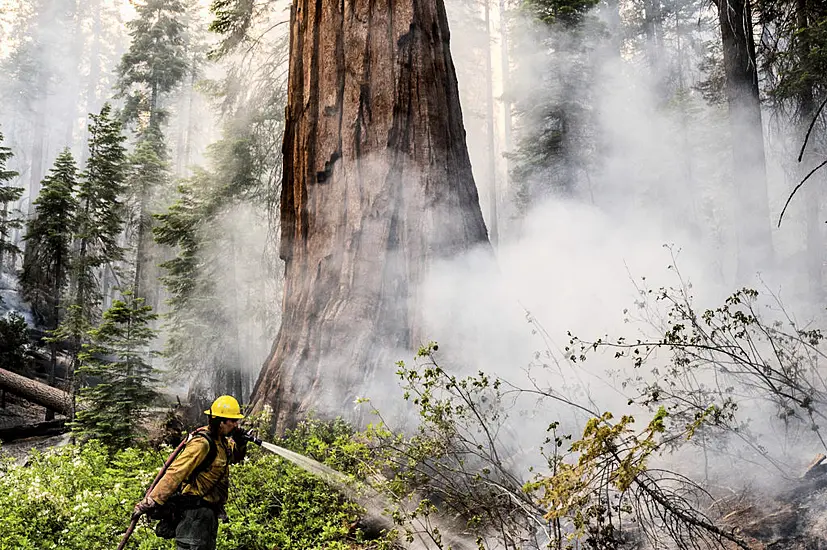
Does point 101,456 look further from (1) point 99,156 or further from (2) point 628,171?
(2) point 628,171

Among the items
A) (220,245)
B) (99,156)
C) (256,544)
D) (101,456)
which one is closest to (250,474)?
(256,544)

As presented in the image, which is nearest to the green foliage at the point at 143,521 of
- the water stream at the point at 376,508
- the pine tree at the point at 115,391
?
the water stream at the point at 376,508

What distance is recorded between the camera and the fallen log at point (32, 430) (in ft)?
40.3

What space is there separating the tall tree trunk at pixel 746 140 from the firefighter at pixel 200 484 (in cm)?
787

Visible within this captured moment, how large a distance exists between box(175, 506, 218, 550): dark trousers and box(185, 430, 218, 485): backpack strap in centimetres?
24

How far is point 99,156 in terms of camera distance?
1529 centimetres

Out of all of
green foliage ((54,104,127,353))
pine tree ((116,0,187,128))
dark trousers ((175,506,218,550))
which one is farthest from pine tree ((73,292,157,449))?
pine tree ((116,0,187,128))

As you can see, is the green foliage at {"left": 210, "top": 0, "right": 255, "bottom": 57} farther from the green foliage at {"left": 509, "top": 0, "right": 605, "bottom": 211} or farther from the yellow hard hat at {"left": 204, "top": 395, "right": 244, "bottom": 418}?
the green foliage at {"left": 509, "top": 0, "right": 605, "bottom": 211}

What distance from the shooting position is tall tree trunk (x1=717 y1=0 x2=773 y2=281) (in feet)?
28.0

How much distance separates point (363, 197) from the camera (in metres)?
6.81

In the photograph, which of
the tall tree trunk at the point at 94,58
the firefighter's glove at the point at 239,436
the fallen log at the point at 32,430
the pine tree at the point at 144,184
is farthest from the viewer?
the tall tree trunk at the point at 94,58

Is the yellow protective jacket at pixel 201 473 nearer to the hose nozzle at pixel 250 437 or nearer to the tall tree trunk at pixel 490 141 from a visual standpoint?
the hose nozzle at pixel 250 437

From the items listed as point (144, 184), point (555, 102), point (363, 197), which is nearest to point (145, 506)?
point (363, 197)

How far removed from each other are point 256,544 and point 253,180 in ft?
Result: 31.4
